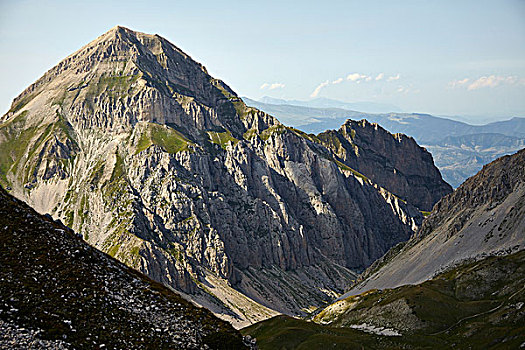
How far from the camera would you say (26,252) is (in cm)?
3900

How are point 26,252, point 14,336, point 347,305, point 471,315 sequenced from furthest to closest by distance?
point 347,305 → point 471,315 → point 26,252 → point 14,336

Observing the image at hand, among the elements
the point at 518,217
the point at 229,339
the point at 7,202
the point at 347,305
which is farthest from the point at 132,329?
the point at 518,217

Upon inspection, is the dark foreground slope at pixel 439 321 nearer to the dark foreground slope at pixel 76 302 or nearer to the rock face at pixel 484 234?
the rock face at pixel 484 234

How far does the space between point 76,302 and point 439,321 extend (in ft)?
241

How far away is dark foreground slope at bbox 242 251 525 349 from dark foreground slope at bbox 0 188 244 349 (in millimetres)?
40971

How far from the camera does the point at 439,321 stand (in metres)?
91.0

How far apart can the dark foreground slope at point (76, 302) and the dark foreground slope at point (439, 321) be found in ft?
134

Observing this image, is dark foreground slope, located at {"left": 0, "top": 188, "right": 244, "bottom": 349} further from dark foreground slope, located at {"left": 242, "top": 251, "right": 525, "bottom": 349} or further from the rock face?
the rock face

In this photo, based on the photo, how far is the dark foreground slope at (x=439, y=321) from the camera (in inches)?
2852

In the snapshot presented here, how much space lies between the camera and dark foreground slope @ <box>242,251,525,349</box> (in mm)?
72438

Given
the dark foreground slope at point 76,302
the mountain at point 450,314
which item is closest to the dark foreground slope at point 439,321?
the mountain at point 450,314

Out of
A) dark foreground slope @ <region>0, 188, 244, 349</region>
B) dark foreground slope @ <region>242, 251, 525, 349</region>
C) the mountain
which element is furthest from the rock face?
dark foreground slope @ <region>0, 188, 244, 349</region>

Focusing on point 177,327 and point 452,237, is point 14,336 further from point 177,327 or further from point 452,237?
point 452,237

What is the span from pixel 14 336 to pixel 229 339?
51.5 ft
